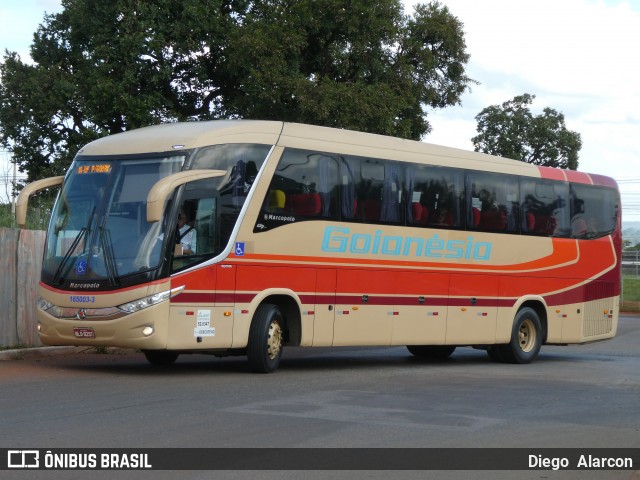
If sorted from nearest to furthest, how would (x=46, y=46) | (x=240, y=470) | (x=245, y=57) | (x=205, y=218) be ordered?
1. (x=240, y=470)
2. (x=205, y=218)
3. (x=245, y=57)
4. (x=46, y=46)

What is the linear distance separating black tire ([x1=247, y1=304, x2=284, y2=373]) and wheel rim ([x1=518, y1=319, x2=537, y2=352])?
21.6 ft

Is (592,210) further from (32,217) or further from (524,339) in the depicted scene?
(32,217)

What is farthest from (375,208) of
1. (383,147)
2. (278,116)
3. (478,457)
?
(278,116)

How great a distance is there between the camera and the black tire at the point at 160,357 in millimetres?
17109

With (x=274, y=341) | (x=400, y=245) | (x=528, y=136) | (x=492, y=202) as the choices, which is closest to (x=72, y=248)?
(x=274, y=341)

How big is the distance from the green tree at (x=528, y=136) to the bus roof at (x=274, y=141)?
43914mm

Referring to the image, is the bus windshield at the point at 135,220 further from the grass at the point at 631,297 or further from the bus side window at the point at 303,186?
the grass at the point at 631,297

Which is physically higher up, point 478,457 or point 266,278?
point 266,278

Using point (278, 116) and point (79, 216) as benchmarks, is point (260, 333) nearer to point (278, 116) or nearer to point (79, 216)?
point (79, 216)

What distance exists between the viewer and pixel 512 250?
20.6 metres

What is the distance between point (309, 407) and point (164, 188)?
147 inches

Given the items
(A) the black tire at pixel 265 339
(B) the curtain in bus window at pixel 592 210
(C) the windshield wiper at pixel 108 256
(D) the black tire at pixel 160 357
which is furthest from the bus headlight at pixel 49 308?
(B) the curtain in bus window at pixel 592 210

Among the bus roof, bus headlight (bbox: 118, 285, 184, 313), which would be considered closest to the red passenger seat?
the bus roof

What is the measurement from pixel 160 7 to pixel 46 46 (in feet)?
18.9
